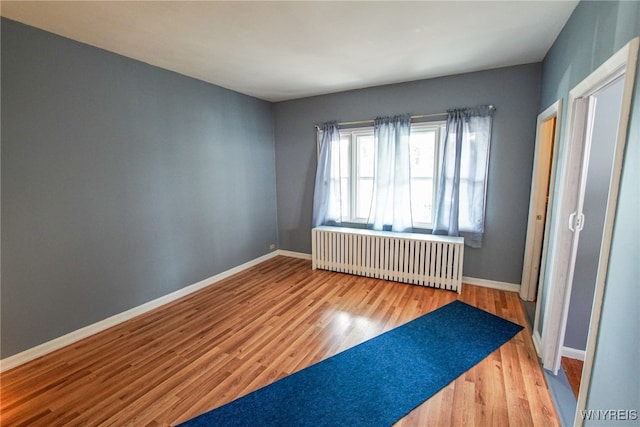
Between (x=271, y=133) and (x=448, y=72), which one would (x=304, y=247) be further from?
(x=448, y=72)

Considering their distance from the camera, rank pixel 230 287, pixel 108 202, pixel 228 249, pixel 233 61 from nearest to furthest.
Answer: pixel 108 202 < pixel 233 61 < pixel 230 287 < pixel 228 249

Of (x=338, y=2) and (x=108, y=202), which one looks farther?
(x=108, y=202)

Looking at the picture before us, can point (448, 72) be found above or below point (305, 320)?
above

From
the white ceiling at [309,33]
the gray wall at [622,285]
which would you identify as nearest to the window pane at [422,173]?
the white ceiling at [309,33]

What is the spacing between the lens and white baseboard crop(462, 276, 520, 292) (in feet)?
11.2

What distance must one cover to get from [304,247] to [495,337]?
3026 mm

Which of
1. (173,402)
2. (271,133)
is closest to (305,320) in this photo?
(173,402)

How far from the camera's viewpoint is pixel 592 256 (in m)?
2.14

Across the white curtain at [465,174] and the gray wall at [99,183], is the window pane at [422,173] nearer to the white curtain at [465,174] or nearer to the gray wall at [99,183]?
the white curtain at [465,174]

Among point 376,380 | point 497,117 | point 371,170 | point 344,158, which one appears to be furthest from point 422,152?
point 376,380

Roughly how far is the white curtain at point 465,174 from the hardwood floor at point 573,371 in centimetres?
149

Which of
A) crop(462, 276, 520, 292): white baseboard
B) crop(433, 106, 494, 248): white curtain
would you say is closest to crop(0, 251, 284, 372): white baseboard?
crop(433, 106, 494, 248): white curtain

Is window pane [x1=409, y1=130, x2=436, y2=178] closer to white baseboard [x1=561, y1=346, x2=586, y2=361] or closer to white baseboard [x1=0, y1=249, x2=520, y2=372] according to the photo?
white baseboard [x1=0, y1=249, x2=520, y2=372]

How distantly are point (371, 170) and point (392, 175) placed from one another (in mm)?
402
